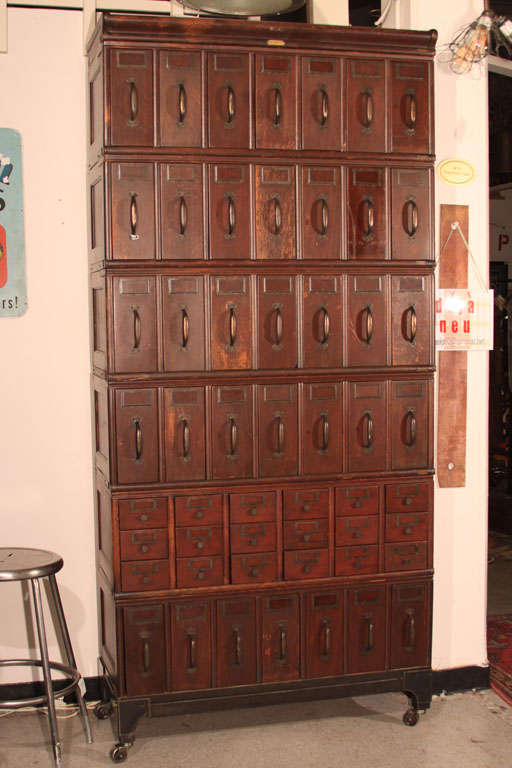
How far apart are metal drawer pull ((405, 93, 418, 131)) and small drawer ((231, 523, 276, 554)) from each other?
5.04 ft

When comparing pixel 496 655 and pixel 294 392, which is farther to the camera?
pixel 496 655

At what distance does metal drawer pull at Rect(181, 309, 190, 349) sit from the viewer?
3.07 metres

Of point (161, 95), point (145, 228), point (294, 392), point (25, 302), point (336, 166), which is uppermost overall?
point (161, 95)

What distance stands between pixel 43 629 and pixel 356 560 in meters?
1.14

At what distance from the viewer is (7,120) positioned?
3346 millimetres

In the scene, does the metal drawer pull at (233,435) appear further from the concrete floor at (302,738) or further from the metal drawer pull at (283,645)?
the concrete floor at (302,738)

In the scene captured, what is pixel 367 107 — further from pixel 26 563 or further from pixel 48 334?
pixel 26 563

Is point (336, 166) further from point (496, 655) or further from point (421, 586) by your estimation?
point (496, 655)

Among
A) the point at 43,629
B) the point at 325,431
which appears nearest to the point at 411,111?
the point at 325,431

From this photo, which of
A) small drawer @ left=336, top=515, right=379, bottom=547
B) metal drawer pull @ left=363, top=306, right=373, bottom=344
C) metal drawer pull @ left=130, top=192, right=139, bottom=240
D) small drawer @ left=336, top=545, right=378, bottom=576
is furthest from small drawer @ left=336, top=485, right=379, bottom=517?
metal drawer pull @ left=130, top=192, right=139, bottom=240

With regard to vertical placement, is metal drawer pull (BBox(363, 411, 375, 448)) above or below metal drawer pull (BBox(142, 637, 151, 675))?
above

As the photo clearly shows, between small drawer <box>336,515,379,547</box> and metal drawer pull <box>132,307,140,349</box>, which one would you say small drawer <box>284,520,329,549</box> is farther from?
metal drawer pull <box>132,307,140,349</box>

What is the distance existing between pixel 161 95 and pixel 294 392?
1.13m

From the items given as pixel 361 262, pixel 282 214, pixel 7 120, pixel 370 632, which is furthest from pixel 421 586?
pixel 7 120
